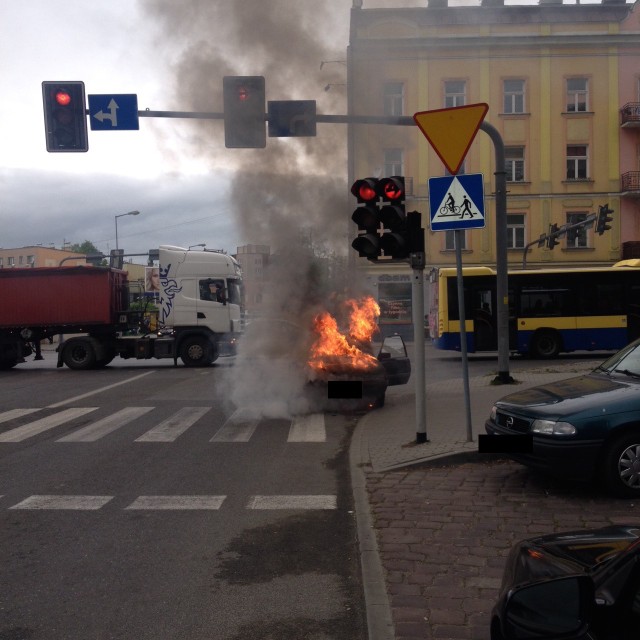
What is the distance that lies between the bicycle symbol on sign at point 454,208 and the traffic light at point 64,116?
6077 mm

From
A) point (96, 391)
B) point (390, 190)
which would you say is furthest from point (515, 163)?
point (390, 190)

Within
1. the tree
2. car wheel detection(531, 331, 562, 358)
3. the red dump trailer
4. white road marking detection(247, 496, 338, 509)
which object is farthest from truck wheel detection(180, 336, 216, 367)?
the tree

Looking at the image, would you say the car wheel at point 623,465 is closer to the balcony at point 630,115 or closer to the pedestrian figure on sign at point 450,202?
the pedestrian figure on sign at point 450,202

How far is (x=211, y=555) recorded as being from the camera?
5258 millimetres

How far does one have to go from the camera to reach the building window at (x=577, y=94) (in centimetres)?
3250

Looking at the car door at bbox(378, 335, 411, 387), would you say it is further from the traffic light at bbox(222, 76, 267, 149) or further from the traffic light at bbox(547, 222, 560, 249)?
the traffic light at bbox(547, 222, 560, 249)

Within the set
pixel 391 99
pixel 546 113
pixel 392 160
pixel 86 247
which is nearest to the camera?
pixel 391 99

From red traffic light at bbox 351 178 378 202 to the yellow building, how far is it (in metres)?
16.4

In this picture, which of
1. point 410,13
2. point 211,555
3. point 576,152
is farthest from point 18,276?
point 576,152

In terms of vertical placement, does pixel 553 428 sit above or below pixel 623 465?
above

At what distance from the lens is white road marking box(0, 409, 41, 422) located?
39.8 feet

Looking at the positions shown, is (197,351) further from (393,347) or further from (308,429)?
(308,429)

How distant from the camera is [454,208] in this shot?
8.20 metres

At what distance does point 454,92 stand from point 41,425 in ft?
77.5
